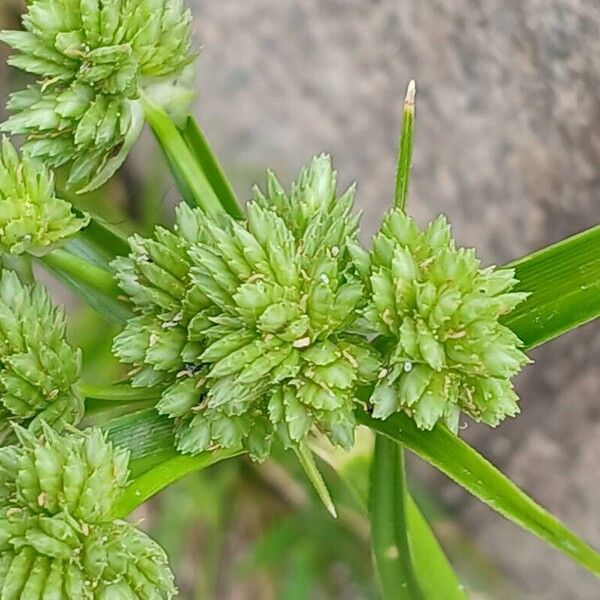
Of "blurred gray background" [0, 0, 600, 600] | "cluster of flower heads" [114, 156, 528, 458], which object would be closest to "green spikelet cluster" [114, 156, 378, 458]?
"cluster of flower heads" [114, 156, 528, 458]

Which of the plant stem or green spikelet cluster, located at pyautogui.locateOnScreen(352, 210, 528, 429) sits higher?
the plant stem

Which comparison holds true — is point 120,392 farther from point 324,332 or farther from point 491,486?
point 491,486

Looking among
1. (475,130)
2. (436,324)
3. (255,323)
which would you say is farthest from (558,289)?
(475,130)

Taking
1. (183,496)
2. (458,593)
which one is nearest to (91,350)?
(183,496)

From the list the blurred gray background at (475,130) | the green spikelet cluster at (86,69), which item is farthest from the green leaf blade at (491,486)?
the blurred gray background at (475,130)

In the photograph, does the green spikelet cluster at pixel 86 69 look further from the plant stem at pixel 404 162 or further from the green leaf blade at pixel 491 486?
the green leaf blade at pixel 491 486

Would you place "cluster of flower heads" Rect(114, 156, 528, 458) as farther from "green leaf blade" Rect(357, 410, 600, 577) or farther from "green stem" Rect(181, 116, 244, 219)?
"green stem" Rect(181, 116, 244, 219)

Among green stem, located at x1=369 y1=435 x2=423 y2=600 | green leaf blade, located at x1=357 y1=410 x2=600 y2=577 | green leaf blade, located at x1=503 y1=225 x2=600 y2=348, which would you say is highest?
green leaf blade, located at x1=503 y1=225 x2=600 y2=348
